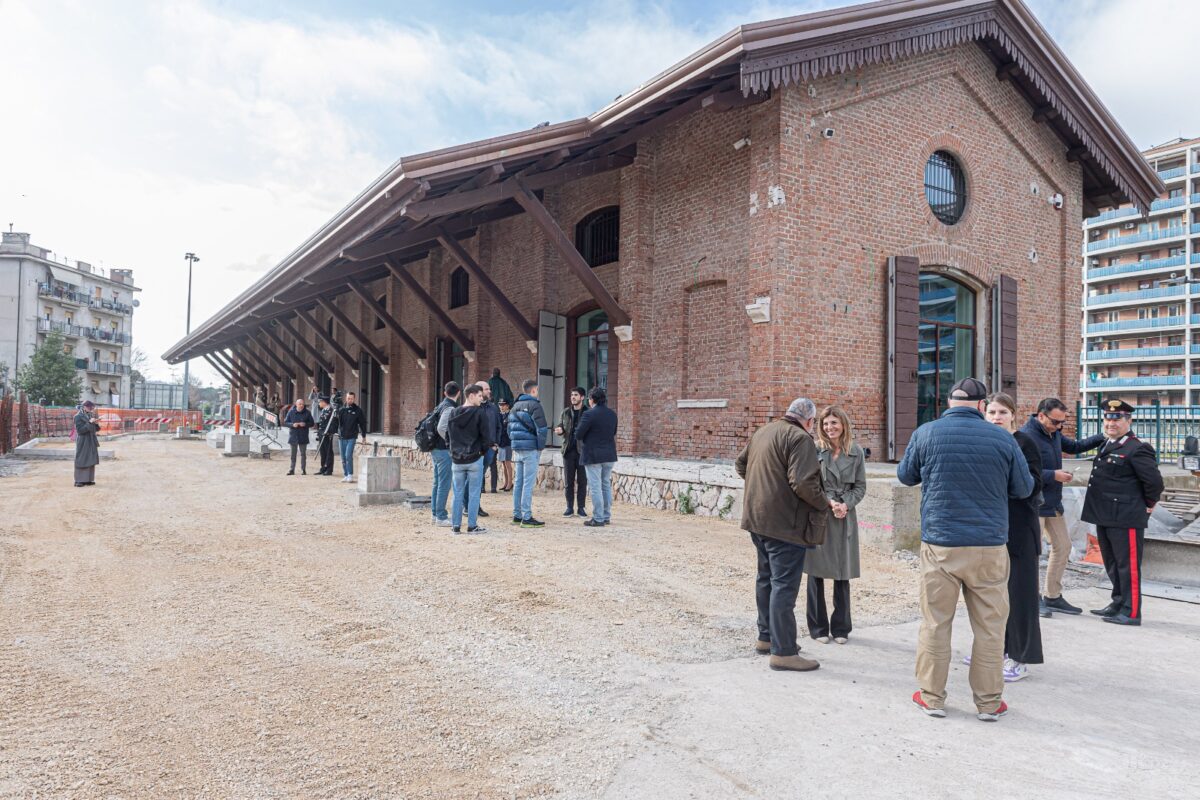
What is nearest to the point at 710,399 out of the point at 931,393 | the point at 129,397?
the point at 931,393

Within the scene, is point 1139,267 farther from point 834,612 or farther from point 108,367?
point 108,367

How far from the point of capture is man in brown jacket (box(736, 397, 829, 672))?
13.1 ft

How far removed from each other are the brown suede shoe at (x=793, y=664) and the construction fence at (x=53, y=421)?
73.2 feet

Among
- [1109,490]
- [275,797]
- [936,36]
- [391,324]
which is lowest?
[275,797]

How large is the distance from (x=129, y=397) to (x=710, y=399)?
74752mm

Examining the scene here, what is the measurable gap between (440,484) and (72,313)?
70408 mm

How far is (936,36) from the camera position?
406 inches

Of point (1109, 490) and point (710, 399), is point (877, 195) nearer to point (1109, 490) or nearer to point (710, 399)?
point (710, 399)

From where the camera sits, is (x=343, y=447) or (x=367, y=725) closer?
(x=367, y=725)

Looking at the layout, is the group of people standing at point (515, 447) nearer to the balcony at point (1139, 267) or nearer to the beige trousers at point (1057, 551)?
the beige trousers at point (1057, 551)

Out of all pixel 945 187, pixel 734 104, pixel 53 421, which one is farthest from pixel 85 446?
pixel 53 421

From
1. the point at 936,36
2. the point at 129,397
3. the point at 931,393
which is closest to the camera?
the point at 936,36

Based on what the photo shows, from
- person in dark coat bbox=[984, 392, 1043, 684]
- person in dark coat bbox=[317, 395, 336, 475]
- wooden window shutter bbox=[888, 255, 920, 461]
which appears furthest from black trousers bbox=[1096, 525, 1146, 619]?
person in dark coat bbox=[317, 395, 336, 475]

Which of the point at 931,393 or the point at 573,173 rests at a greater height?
the point at 573,173
